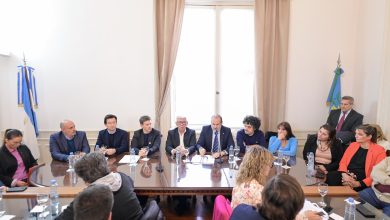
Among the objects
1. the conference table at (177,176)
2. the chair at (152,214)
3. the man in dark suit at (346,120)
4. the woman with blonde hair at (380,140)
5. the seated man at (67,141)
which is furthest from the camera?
the man in dark suit at (346,120)

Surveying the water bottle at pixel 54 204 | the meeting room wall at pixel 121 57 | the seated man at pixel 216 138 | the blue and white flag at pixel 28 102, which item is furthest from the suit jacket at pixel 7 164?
the seated man at pixel 216 138

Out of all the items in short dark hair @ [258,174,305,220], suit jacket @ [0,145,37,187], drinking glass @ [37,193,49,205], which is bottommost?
suit jacket @ [0,145,37,187]

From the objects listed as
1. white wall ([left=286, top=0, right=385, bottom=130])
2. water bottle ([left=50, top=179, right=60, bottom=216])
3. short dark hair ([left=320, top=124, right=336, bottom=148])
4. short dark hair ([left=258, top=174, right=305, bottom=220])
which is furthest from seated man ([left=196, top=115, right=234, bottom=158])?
short dark hair ([left=258, top=174, right=305, bottom=220])

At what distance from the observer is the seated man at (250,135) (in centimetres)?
423

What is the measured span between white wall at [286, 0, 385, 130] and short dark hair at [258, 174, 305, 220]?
4.00m

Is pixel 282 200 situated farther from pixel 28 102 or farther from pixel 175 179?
pixel 28 102

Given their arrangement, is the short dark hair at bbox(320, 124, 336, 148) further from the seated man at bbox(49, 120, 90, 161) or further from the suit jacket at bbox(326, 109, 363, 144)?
the seated man at bbox(49, 120, 90, 161)

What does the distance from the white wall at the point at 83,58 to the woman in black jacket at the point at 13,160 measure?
148 centimetres

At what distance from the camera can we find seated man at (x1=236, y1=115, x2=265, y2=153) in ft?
13.9

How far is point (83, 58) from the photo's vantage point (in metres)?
4.98

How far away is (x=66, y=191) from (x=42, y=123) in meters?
3.10

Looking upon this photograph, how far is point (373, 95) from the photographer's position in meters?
4.65

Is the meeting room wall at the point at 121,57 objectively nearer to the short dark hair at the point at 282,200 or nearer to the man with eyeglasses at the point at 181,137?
the man with eyeglasses at the point at 181,137

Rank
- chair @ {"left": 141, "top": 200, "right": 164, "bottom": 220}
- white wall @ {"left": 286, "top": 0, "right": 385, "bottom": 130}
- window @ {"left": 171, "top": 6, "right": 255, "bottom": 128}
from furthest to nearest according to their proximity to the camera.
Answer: window @ {"left": 171, "top": 6, "right": 255, "bottom": 128} < white wall @ {"left": 286, "top": 0, "right": 385, "bottom": 130} < chair @ {"left": 141, "top": 200, "right": 164, "bottom": 220}
